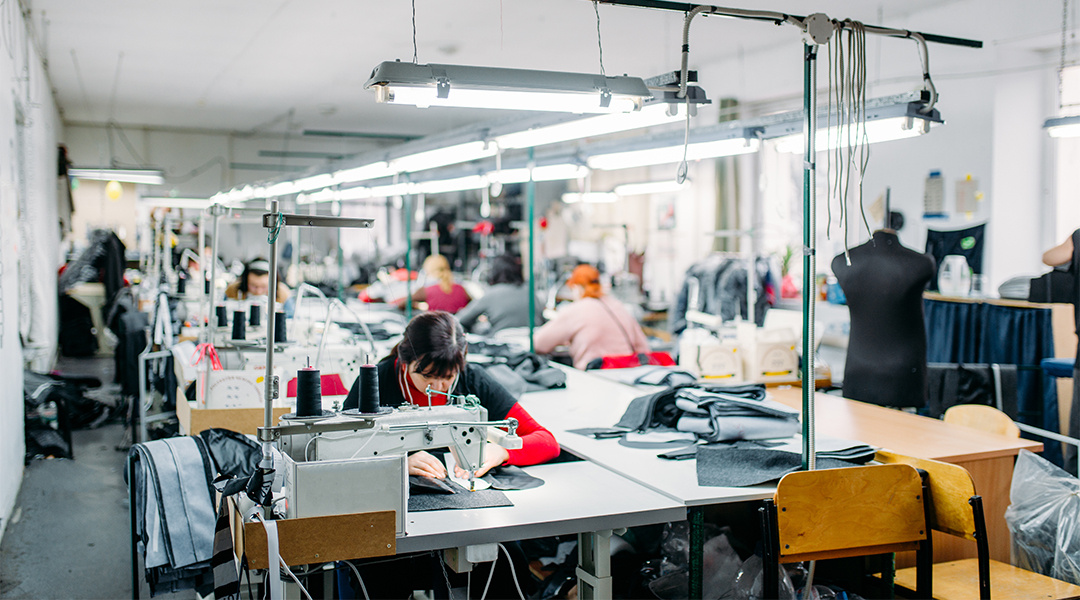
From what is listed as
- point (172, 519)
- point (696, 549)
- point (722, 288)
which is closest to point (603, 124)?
point (696, 549)

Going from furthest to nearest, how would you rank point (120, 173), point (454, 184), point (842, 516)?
1. point (120, 173)
2. point (454, 184)
3. point (842, 516)

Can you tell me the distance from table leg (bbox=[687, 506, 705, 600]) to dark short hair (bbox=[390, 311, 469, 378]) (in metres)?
0.77

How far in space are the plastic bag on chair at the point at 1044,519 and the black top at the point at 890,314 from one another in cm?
60

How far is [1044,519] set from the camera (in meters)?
2.35

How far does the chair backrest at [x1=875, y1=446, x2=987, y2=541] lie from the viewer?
2037 millimetres

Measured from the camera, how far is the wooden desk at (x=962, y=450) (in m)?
2.54

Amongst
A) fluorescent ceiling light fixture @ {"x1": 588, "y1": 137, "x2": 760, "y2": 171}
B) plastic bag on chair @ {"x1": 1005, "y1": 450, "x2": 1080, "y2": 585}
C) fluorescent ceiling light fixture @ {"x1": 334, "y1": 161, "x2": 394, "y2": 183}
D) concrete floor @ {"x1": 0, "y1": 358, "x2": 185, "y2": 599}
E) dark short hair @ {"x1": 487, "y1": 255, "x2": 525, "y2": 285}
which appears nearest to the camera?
plastic bag on chair @ {"x1": 1005, "y1": 450, "x2": 1080, "y2": 585}

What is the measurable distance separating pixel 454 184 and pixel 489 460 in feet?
10.4

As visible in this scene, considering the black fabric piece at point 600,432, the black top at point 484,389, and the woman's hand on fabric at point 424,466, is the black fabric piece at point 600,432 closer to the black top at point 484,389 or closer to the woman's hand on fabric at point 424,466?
the black top at point 484,389

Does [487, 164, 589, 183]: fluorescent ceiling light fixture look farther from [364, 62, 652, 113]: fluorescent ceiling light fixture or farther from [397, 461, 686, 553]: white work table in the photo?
[397, 461, 686, 553]: white work table

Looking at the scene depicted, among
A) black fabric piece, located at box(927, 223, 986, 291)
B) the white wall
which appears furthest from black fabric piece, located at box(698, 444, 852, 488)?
black fabric piece, located at box(927, 223, 986, 291)

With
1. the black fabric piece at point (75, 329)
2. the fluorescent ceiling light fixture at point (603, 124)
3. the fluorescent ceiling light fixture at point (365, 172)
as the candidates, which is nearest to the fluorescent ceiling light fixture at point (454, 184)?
the fluorescent ceiling light fixture at point (365, 172)

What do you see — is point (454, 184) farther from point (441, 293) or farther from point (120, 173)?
point (120, 173)

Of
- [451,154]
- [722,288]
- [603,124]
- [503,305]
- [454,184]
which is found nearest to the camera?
[603,124]
